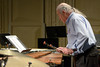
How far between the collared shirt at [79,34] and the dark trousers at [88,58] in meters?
0.07

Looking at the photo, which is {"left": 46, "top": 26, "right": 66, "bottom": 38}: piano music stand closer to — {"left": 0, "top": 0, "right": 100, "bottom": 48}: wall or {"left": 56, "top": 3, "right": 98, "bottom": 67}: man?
{"left": 0, "top": 0, "right": 100, "bottom": 48}: wall

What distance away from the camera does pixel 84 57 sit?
2.07 meters

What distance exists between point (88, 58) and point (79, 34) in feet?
0.99

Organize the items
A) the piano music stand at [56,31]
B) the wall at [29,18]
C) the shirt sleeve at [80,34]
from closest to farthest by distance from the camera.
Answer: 1. the shirt sleeve at [80,34]
2. the piano music stand at [56,31]
3. the wall at [29,18]

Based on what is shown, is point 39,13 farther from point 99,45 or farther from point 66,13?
point 66,13

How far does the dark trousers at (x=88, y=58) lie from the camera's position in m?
2.04

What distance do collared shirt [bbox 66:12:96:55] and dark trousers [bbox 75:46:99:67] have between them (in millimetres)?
72

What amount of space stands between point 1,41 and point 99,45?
2072 millimetres

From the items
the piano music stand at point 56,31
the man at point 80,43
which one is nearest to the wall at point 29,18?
the piano music stand at point 56,31

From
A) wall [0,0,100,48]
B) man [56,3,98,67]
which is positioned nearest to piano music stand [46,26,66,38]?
wall [0,0,100,48]

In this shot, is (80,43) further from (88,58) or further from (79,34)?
(88,58)

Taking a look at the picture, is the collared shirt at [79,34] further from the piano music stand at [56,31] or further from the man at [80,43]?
the piano music stand at [56,31]

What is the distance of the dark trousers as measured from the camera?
6.68 ft

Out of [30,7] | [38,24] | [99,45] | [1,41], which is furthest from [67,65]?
[30,7]
